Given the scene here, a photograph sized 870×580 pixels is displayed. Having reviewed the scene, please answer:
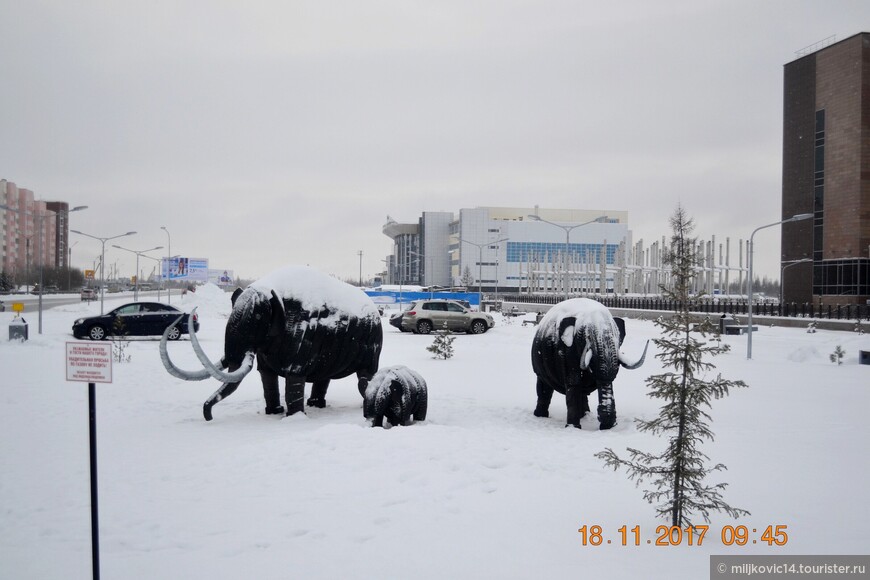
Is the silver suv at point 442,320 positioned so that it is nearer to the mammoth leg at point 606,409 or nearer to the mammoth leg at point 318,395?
the mammoth leg at point 318,395

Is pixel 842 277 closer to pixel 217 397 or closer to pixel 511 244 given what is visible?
pixel 217 397

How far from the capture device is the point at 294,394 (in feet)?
32.2

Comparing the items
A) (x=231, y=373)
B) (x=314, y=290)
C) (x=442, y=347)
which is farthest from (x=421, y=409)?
(x=442, y=347)

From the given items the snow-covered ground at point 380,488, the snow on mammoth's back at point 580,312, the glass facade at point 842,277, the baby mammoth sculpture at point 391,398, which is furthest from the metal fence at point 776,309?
the baby mammoth sculpture at point 391,398

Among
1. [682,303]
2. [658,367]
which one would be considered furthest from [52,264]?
[682,303]

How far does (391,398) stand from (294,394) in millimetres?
1794

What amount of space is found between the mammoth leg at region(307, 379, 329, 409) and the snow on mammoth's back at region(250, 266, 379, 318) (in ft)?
5.35

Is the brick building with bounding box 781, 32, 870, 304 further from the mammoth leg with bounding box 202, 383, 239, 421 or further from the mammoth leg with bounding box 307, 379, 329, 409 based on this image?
the mammoth leg with bounding box 202, 383, 239, 421

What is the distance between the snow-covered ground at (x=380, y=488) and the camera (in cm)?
480

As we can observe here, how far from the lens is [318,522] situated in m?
5.45

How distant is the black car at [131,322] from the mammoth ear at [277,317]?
13.2 meters

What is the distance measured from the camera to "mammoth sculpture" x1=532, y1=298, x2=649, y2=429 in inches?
376

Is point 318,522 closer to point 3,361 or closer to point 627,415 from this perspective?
point 627,415

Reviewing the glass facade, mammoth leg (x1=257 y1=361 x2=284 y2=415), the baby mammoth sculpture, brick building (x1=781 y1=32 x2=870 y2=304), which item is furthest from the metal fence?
mammoth leg (x1=257 y1=361 x2=284 y2=415)
